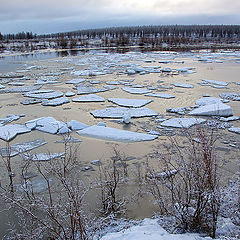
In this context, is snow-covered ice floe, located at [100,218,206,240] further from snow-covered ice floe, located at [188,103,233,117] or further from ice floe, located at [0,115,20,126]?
ice floe, located at [0,115,20,126]

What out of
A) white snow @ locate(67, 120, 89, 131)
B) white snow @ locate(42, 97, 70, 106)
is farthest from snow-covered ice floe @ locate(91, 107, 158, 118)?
white snow @ locate(42, 97, 70, 106)

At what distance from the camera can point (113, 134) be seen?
5.61 metres

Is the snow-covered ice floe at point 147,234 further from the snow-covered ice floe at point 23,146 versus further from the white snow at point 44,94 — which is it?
the white snow at point 44,94

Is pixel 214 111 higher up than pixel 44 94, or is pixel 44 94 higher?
pixel 44 94

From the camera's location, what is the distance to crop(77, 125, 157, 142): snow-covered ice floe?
544 centimetres

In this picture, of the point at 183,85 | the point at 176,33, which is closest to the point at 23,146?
the point at 183,85

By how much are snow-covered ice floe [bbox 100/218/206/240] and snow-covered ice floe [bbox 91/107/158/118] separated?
4132 millimetres

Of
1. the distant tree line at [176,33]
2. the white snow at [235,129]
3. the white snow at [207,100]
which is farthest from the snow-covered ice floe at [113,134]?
the distant tree line at [176,33]

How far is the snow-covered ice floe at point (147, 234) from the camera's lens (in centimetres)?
257

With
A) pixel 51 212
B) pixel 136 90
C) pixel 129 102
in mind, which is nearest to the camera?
pixel 51 212

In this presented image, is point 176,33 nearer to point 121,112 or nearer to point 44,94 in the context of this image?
point 44,94

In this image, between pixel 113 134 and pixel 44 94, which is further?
pixel 44 94

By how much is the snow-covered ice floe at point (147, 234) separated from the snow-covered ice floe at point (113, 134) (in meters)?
2.57

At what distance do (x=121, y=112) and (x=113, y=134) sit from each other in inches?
64.9
